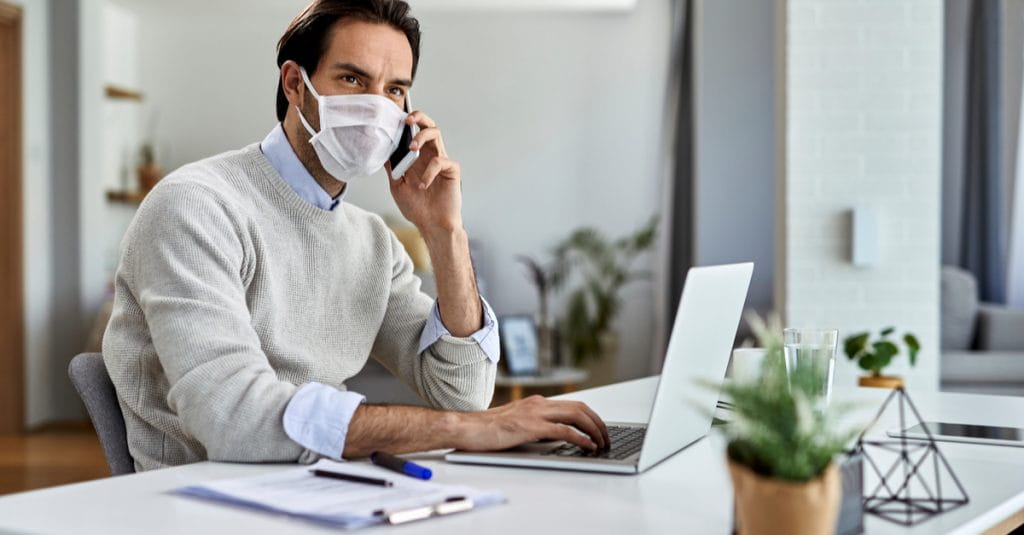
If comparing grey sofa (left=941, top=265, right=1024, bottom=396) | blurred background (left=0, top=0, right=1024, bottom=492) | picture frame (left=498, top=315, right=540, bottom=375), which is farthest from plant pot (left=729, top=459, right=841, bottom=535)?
picture frame (left=498, top=315, right=540, bottom=375)

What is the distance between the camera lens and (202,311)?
4.18 feet

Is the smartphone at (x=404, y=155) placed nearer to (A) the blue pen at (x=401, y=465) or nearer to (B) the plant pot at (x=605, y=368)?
(A) the blue pen at (x=401, y=465)

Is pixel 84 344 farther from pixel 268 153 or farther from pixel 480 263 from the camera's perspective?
pixel 268 153

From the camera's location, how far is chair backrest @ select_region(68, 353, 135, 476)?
1433 mm

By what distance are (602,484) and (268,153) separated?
2.66 feet

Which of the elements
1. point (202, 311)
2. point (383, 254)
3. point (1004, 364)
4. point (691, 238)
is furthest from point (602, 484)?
point (691, 238)

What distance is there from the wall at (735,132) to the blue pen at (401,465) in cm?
457

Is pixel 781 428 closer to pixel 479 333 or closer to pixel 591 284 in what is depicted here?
pixel 479 333

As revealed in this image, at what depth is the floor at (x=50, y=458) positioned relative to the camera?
4.57 meters

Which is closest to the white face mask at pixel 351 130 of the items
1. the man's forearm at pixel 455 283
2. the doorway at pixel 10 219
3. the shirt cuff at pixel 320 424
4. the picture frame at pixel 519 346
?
the man's forearm at pixel 455 283

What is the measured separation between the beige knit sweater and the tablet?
61 centimetres

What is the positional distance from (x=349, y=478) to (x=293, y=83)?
0.87m

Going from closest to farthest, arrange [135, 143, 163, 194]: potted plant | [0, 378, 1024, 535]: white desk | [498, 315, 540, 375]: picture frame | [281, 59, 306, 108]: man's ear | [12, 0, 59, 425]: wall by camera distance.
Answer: [0, 378, 1024, 535]: white desk → [281, 59, 306, 108]: man's ear → [498, 315, 540, 375]: picture frame → [12, 0, 59, 425]: wall → [135, 143, 163, 194]: potted plant

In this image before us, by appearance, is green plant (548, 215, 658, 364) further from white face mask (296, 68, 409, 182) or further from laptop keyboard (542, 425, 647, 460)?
laptop keyboard (542, 425, 647, 460)
